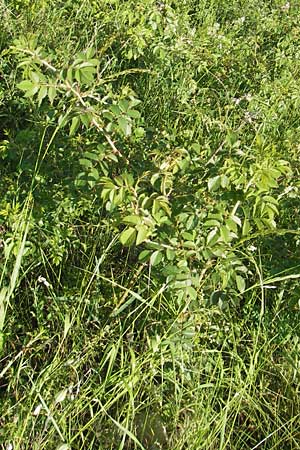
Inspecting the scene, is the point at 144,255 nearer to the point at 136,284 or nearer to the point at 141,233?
the point at 141,233

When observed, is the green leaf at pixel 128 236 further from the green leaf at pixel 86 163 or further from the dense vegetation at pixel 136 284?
the green leaf at pixel 86 163

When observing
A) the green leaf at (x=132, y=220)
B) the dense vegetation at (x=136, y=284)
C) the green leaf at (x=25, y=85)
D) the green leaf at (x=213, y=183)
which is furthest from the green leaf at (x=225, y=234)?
the green leaf at (x=25, y=85)

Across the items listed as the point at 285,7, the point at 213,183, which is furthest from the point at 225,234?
the point at 285,7

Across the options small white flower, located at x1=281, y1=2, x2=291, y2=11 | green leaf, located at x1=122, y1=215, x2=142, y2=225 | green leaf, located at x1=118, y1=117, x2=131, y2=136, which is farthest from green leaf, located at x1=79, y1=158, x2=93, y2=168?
small white flower, located at x1=281, y1=2, x2=291, y2=11

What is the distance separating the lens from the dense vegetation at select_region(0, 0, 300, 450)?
1835 mm

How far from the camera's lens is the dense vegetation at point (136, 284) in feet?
6.02

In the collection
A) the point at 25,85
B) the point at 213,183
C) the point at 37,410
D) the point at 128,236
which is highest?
the point at 25,85

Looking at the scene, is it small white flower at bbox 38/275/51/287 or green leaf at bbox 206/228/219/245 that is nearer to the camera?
green leaf at bbox 206/228/219/245

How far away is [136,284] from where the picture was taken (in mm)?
2172

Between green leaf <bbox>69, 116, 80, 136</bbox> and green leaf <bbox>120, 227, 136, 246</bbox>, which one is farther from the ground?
green leaf <bbox>69, 116, 80, 136</bbox>

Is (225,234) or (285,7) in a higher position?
(285,7)

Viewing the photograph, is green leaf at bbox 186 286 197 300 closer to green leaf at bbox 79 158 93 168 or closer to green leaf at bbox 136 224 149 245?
green leaf at bbox 136 224 149 245

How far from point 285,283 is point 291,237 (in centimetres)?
17

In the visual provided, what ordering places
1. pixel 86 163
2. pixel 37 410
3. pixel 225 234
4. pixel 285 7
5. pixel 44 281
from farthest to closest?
pixel 285 7, pixel 44 281, pixel 86 163, pixel 225 234, pixel 37 410
